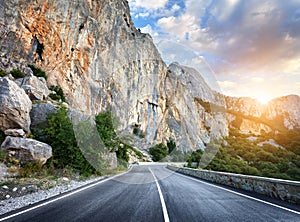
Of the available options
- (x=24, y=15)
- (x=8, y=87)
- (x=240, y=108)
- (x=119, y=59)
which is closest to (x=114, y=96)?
(x=119, y=59)

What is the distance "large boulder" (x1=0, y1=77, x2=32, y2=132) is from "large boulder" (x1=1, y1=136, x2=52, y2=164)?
85.9 inches

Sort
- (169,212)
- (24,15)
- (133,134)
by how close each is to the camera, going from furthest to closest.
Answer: (133,134), (24,15), (169,212)

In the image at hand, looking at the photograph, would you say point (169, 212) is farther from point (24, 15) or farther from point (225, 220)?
point (24, 15)

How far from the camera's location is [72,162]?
12977 mm

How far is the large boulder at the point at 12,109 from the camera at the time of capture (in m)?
12.8

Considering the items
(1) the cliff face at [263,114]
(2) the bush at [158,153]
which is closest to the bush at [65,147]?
(2) the bush at [158,153]

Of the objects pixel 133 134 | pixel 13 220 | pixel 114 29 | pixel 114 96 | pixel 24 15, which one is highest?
pixel 114 29

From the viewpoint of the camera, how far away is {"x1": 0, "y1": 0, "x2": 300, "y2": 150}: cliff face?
31562mm

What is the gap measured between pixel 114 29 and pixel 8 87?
4047cm

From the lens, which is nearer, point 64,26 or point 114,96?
point 64,26

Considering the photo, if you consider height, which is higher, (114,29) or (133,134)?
(114,29)

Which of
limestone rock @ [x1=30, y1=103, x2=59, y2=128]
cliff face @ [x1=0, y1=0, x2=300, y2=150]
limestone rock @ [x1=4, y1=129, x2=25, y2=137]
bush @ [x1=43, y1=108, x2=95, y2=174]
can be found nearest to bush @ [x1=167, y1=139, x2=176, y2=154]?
cliff face @ [x1=0, y1=0, x2=300, y2=150]

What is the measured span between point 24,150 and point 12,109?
3731 mm

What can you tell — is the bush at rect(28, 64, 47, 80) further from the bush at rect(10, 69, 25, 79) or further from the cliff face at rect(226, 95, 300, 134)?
the cliff face at rect(226, 95, 300, 134)
